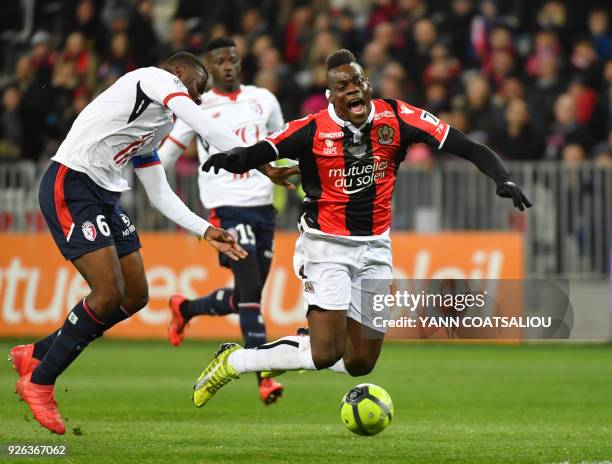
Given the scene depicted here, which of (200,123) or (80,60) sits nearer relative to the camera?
(200,123)

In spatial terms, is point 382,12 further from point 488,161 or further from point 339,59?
point 488,161

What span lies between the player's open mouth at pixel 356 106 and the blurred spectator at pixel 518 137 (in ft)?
28.9

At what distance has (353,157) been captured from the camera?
8367 millimetres

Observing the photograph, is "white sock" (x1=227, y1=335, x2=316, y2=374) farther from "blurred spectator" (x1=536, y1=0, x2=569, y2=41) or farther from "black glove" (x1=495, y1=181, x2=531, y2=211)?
"blurred spectator" (x1=536, y1=0, x2=569, y2=41)

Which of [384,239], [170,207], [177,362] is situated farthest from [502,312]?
[177,362]

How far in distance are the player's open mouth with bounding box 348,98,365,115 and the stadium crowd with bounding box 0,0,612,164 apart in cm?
881

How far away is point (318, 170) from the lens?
846 cm

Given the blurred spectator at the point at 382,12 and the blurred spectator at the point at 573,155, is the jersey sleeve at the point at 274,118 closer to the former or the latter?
the blurred spectator at the point at 573,155

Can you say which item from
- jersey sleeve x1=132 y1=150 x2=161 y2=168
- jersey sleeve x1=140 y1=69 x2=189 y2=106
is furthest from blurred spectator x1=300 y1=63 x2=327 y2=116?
jersey sleeve x1=140 y1=69 x2=189 y2=106

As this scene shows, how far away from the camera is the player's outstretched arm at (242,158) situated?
26.2 feet

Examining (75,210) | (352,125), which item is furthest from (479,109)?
(75,210)

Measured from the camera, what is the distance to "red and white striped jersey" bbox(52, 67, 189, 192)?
8.29m

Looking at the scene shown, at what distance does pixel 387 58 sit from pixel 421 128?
1017cm

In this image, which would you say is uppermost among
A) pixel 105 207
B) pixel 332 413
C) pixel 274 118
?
pixel 274 118
